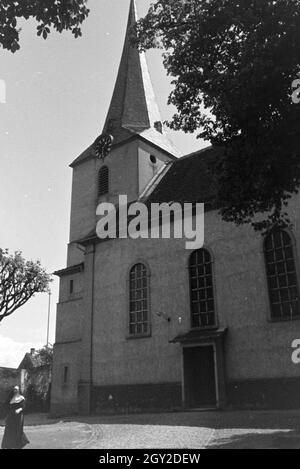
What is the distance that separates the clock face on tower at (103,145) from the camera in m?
29.8

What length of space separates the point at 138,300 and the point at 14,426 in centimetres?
1159

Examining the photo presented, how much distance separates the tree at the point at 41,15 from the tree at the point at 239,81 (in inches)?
146

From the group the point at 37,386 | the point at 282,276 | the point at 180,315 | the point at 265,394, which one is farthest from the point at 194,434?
the point at 37,386

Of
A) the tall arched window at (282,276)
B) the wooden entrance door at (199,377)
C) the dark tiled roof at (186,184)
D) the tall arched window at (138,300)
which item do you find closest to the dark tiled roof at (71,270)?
the dark tiled roof at (186,184)

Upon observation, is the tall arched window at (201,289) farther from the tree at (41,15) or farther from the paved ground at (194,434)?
the tree at (41,15)

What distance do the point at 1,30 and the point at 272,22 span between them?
19.1ft

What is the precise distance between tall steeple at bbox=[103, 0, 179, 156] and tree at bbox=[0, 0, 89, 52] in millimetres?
21063

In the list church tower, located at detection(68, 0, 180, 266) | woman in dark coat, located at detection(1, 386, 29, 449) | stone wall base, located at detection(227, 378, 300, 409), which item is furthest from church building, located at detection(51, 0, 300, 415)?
woman in dark coat, located at detection(1, 386, 29, 449)

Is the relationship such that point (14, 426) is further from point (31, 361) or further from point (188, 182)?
point (31, 361)

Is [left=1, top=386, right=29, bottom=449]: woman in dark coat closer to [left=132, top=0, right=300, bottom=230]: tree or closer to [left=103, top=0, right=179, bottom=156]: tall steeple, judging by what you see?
[left=132, top=0, right=300, bottom=230]: tree

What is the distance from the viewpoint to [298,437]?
9328 mm

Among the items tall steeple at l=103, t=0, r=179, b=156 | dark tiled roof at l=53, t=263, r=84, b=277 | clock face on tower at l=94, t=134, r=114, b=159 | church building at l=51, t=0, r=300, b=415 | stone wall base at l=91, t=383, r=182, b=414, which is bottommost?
stone wall base at l=91, t=383, r=182, b=414

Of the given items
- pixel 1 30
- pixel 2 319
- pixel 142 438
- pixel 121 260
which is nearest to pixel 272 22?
pixel 1 30

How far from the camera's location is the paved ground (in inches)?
372
